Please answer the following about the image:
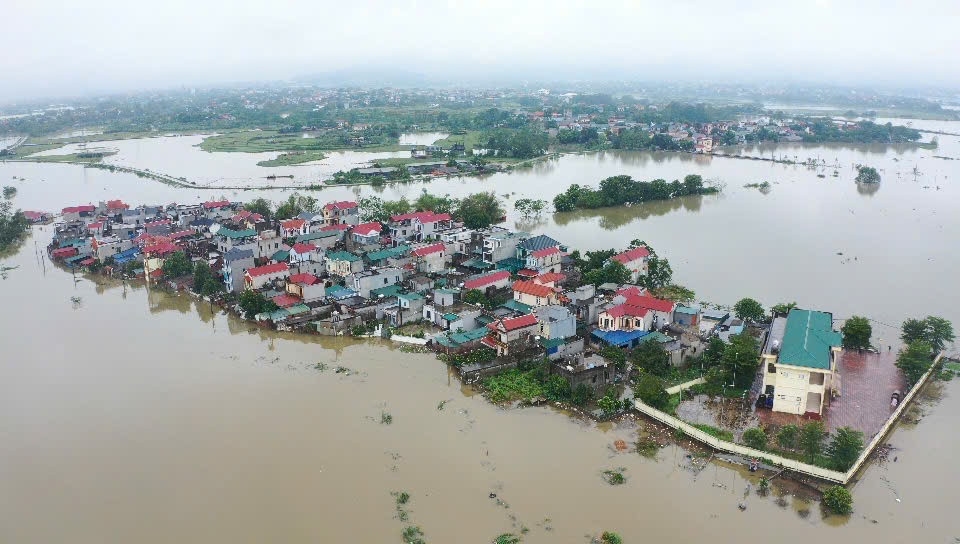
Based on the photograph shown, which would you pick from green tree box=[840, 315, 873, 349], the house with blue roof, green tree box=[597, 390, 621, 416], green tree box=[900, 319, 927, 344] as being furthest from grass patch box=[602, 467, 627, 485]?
green tree box=[900, 319, 927, 344]

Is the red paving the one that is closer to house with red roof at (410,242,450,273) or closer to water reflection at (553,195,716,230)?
house with red roof at (410,242,450,273)

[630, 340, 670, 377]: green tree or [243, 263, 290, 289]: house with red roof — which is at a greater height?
[243, 263, 290, 289]: house with red roof

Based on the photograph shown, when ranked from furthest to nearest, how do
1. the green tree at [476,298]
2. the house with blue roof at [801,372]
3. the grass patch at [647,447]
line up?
the green tree at [476,298] < the house with blue roof at [801,372] < the grass patch at [647,447]

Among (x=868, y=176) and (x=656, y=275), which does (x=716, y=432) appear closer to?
(x=656, y=275)

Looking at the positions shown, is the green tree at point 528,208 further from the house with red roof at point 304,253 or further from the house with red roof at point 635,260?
the house with red roof at point 304,253

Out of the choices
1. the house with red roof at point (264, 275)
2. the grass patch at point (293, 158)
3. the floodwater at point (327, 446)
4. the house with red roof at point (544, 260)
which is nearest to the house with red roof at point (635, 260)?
the floodwater at point (327, 446)

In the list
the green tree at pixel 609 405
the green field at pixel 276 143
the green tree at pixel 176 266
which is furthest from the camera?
the green field at pixel 276 143

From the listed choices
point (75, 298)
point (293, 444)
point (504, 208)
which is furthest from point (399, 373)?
point (504, 208)

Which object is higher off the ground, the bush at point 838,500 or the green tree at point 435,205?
the green tree at point 435,205
